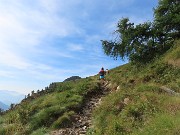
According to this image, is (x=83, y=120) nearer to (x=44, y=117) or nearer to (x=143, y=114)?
(x=44, y=117)

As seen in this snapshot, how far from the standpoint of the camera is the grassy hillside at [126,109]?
948 centimetres

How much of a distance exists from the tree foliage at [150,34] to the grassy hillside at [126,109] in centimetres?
167

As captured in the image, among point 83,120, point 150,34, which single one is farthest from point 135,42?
point 83,120

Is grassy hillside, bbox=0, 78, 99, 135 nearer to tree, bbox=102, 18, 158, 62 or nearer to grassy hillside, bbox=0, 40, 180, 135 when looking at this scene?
grassy hillside, bbox=0, 40, 180, 135

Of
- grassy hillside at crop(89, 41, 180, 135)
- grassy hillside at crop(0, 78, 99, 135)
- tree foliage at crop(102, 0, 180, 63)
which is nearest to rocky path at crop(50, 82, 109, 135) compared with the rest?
grassy hillside at crop(0, 78, 99, 135)

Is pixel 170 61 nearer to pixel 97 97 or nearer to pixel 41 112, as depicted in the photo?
pixel 97 97

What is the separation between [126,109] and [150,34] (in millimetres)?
14633

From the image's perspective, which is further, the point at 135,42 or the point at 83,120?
the point at 135,42

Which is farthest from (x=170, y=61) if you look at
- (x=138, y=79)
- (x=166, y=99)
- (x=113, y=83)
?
(x=166, y=99)

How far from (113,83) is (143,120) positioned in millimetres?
13062

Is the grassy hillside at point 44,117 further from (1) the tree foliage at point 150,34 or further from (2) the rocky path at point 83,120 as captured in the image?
(1) the tree foliage at point 150,34

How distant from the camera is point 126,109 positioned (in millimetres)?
11695

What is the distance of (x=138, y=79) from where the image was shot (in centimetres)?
1944

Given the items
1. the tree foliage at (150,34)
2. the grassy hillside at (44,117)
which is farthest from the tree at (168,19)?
the grassy hillside at (44,117)
